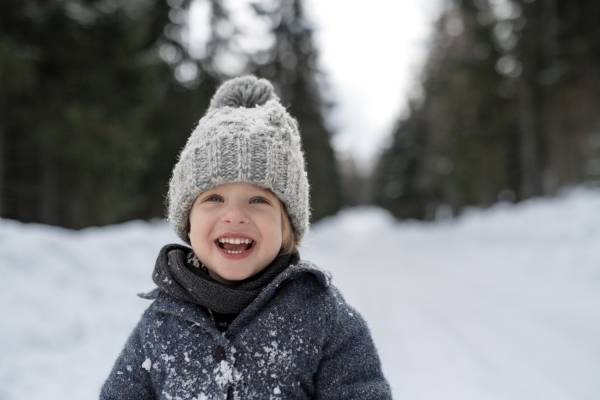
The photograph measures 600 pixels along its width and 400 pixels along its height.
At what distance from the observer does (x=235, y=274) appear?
180 cm

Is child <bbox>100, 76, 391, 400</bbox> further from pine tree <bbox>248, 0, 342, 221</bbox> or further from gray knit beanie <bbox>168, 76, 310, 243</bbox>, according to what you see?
pine tree <bbox>248, 0, 342, 221</bbox>

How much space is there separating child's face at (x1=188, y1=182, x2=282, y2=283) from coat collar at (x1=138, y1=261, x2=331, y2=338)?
152 millimetres

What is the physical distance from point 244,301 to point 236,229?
30 cm

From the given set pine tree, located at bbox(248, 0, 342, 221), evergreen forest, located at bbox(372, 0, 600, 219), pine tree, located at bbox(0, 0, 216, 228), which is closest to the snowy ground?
pine tree, located at bbox(0, 0, 216, 228)

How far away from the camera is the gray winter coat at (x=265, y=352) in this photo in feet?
5.35

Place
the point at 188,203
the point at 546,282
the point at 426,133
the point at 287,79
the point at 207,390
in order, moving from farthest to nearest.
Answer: the point at 426,133 < the point at 287,79 < the point at 546,282 < the point at 188,203 < the point at 207,390

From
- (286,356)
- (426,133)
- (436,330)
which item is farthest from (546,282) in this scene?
(426,133)

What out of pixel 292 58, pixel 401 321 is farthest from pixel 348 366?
pixel 292 58

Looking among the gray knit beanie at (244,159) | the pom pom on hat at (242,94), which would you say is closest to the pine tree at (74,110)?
the pom pom on hat at (242,94)

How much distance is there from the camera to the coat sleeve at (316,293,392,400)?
1643 mm

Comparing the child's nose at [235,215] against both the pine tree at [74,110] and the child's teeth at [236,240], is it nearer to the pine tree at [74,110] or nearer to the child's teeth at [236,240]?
the child's teeth at [236,240]

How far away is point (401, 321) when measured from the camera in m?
4.83

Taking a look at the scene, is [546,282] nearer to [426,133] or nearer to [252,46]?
[252,46]

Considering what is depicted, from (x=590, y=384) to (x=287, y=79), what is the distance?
53.8 ft
